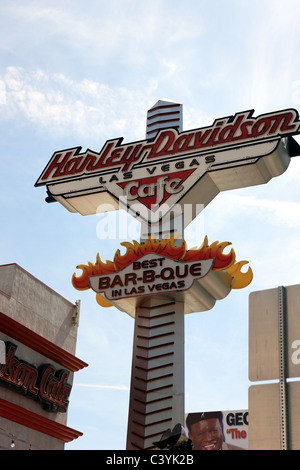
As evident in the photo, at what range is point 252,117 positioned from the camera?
60.0 feet

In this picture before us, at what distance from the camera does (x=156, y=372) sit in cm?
1645

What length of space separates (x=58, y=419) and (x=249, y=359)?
669cm

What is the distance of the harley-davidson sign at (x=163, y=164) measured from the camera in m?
17.8

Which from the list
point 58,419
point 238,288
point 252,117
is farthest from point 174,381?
point 58,419

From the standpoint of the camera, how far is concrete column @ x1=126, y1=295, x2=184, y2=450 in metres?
15.9

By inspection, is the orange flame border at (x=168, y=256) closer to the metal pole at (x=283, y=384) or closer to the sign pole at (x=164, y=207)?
the sign pole at (x=164, y=207)

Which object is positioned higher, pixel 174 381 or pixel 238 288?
pixel 238 288

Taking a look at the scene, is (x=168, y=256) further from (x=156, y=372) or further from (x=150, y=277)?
(x=156, y=372)

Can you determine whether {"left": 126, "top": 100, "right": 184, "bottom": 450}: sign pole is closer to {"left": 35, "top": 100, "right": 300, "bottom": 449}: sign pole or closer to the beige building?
{"left": 35, "top": 100, "right": 300, "bottom": 449}: sign pole

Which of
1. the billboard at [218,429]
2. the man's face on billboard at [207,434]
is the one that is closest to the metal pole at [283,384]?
the billboard at [218,429]

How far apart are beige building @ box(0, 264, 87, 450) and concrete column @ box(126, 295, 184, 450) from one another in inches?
227

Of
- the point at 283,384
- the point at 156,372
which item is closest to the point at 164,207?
the point at 156,372

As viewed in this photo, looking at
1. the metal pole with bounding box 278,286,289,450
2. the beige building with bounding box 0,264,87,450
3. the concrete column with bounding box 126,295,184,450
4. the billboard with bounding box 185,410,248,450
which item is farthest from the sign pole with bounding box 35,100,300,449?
the billboard with bounding box 185,410,248,450
